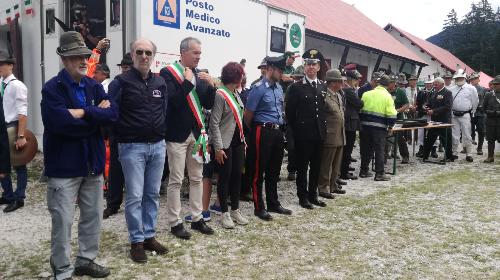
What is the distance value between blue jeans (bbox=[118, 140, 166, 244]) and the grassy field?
0.98ft

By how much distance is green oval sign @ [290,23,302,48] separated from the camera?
863cm

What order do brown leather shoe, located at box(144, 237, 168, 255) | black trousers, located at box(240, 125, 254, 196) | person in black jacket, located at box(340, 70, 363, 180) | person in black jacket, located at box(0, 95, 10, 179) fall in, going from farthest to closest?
person in black jacket, located at box(340, 70, 363, 180)
black trousers, located at box(240, 125, 254, 196)
brown leather shoe, located at box(144, 237, 168, 255)
person in black jacket, located at box(0, 95, 10, 179)

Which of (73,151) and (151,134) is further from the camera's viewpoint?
(151,134)

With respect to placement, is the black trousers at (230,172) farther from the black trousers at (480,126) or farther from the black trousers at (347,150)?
the black trousers at (480,126)

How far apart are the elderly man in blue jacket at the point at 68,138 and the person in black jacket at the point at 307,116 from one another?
2796mm

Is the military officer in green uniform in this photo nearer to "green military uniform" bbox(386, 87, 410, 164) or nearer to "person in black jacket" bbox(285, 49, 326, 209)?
"green military uniform" bbox(386, 87, 410, 164)

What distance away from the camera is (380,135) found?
24.8 feet

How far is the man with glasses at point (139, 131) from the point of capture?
3660 millimetres

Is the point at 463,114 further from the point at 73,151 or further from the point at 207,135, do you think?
the point at 73,151

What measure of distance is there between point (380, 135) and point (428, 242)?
10.7 feet

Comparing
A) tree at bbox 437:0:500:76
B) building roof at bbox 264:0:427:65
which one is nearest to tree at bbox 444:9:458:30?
tree at bbox 437:0:500:76

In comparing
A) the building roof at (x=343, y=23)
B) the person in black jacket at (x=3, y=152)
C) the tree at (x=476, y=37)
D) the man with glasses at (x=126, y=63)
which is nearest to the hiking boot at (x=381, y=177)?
the man with glasses at (x=126, y=63)

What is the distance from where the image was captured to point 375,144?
7.66m

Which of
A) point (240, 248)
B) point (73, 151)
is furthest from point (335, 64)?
point (73, 151)
